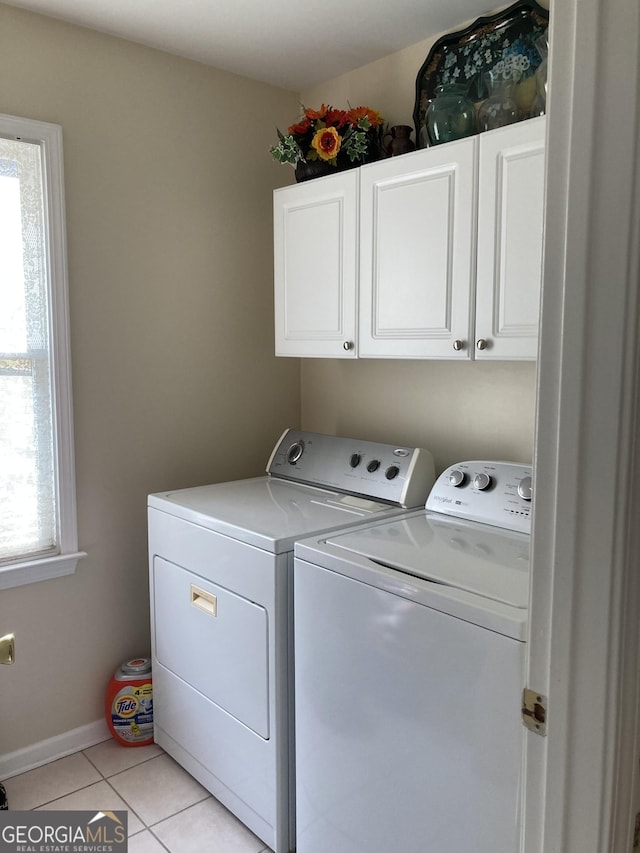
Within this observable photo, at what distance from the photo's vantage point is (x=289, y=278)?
2.38 metres

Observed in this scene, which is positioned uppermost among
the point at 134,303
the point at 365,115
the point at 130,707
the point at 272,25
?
the point at 272,25

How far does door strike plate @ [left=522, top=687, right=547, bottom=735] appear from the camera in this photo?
2.82 ft

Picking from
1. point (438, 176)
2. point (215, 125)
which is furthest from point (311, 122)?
point (438, 176)

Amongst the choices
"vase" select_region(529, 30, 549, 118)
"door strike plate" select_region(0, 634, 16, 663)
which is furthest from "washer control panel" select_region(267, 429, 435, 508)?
"door strike plate" select_region(0, 634, 16, 663)

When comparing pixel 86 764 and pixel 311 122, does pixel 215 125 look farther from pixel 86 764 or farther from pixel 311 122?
pixel 86 764

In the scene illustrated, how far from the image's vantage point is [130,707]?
2.37 metres

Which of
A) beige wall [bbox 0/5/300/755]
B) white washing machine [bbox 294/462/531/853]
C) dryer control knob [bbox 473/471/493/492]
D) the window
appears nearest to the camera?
white washing machine [bbox 294/462/531/853]

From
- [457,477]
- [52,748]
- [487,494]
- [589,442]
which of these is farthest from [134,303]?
[589,442]

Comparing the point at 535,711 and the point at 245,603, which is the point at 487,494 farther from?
the point at 535,711

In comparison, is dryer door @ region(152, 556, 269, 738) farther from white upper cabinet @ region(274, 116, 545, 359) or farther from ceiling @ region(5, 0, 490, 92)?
ceiling @ region(5, 0, 490, 92)

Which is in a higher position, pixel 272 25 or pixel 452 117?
pixel 272 25

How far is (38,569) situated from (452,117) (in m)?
1.91

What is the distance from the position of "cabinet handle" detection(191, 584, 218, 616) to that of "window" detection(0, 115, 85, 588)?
0.49 meters

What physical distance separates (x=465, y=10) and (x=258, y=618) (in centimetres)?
193
